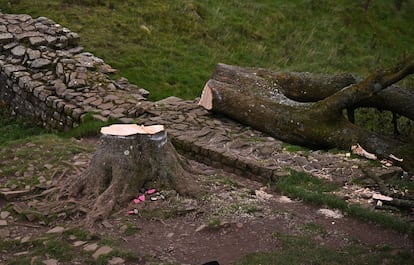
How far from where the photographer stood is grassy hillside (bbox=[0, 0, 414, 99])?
51.7 ft

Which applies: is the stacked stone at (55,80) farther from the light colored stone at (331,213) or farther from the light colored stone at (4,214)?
the light colored stone at (331,213)

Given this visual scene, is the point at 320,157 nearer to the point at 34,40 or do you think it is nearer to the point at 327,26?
the point at 34,40

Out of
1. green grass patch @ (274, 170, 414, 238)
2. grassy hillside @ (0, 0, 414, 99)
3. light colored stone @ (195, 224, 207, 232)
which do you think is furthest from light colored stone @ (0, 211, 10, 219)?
grassy hillside @ (0, 0, 414, 99)

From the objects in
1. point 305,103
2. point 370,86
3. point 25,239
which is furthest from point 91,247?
point 305,103

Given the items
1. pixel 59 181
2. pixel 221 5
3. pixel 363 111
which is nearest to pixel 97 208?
pixel 59 181

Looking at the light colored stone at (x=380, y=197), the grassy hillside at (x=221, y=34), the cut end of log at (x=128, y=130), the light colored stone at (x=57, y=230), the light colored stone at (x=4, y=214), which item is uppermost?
the cut end of log at (x=128, y=130)

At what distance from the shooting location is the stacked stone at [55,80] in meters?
12.3

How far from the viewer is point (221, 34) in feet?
61.4

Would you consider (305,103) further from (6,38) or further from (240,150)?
(6,38)

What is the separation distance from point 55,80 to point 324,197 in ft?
24.5

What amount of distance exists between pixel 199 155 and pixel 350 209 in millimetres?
3177

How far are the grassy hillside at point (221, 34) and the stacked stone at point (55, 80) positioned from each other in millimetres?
1019

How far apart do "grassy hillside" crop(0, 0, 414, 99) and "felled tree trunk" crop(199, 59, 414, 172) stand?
300 cm

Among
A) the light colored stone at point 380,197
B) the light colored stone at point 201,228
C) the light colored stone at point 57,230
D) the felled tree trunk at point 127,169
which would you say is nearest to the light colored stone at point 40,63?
the felled tree trunk at point 127,169
